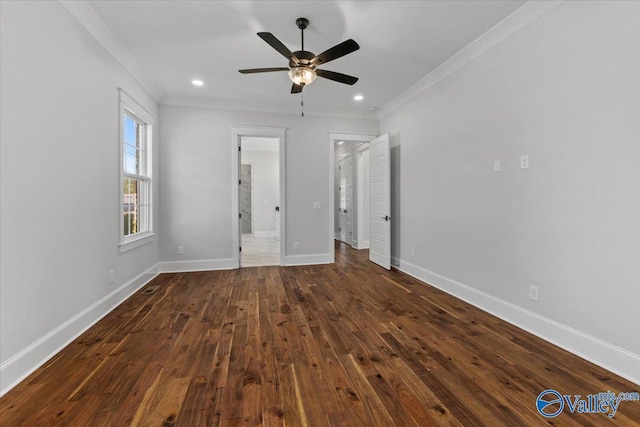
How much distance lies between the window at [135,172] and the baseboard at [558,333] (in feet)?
12.9

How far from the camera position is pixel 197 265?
449cm

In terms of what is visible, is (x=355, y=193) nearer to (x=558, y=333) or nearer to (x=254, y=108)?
(x=254, y=108)

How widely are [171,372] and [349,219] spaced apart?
565 cm

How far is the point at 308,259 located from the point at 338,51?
11.3ft

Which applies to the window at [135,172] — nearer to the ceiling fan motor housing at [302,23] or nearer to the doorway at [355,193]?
the ceiling fan motor housing at [302,23]

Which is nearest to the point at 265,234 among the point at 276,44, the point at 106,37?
the point at 106,37

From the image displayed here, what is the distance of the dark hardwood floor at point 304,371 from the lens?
1.43m

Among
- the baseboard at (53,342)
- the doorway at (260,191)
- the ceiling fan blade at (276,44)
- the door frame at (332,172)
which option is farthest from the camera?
the doorway at (260,191)

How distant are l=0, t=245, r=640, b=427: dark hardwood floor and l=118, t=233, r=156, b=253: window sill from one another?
647mm

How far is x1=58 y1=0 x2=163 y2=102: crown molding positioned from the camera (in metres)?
2.21

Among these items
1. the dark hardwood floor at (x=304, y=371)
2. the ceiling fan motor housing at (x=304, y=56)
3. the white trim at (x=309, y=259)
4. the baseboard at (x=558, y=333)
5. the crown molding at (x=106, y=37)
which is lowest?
the dark hardwood floor at (x=304, y=371)

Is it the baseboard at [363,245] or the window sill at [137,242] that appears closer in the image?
the window sill at [137,242]

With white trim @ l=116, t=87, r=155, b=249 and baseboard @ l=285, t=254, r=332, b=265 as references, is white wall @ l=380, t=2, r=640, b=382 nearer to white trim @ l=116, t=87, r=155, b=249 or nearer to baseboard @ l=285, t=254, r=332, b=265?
baseboard @ l=285, t=254, r=332, b=265

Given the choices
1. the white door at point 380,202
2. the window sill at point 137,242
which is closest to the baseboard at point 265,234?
the white door at point 380,202
